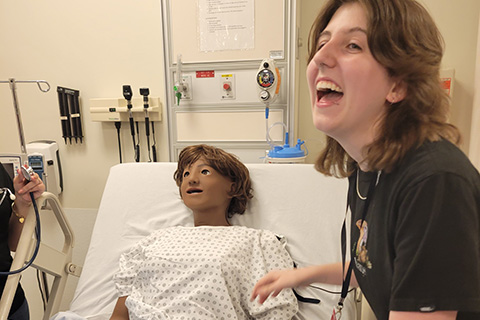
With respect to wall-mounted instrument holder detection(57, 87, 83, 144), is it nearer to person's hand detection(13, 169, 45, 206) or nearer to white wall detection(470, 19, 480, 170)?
person's hand detection(13, 169, 45, 206)

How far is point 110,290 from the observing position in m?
1.43

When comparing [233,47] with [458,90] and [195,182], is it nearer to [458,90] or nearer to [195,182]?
[195,182]

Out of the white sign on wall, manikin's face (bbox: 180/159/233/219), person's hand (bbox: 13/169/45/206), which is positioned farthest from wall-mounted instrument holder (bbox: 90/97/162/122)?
person's hand (bbox: 13/169/45/206)

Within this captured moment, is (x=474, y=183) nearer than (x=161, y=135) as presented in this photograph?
Yes

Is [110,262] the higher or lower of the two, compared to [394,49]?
lower

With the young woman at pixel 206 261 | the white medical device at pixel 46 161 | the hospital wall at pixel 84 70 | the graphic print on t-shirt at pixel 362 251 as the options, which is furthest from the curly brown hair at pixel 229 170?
the white medical device at pixel 46 161

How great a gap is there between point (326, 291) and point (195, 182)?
2.26 feet

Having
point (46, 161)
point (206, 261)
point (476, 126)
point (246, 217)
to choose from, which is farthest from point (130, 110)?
point (476, 126)

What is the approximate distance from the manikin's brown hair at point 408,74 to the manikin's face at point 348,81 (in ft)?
0.06

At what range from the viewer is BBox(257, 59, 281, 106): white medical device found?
6.59 ft

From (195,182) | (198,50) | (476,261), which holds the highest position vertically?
(198,50)

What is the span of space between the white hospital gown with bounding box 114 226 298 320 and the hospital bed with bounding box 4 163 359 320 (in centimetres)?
13

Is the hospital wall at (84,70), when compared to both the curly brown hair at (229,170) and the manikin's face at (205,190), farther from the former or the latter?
the manikin's face at (205,190)

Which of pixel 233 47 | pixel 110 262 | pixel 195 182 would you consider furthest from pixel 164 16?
pixel 110 262
